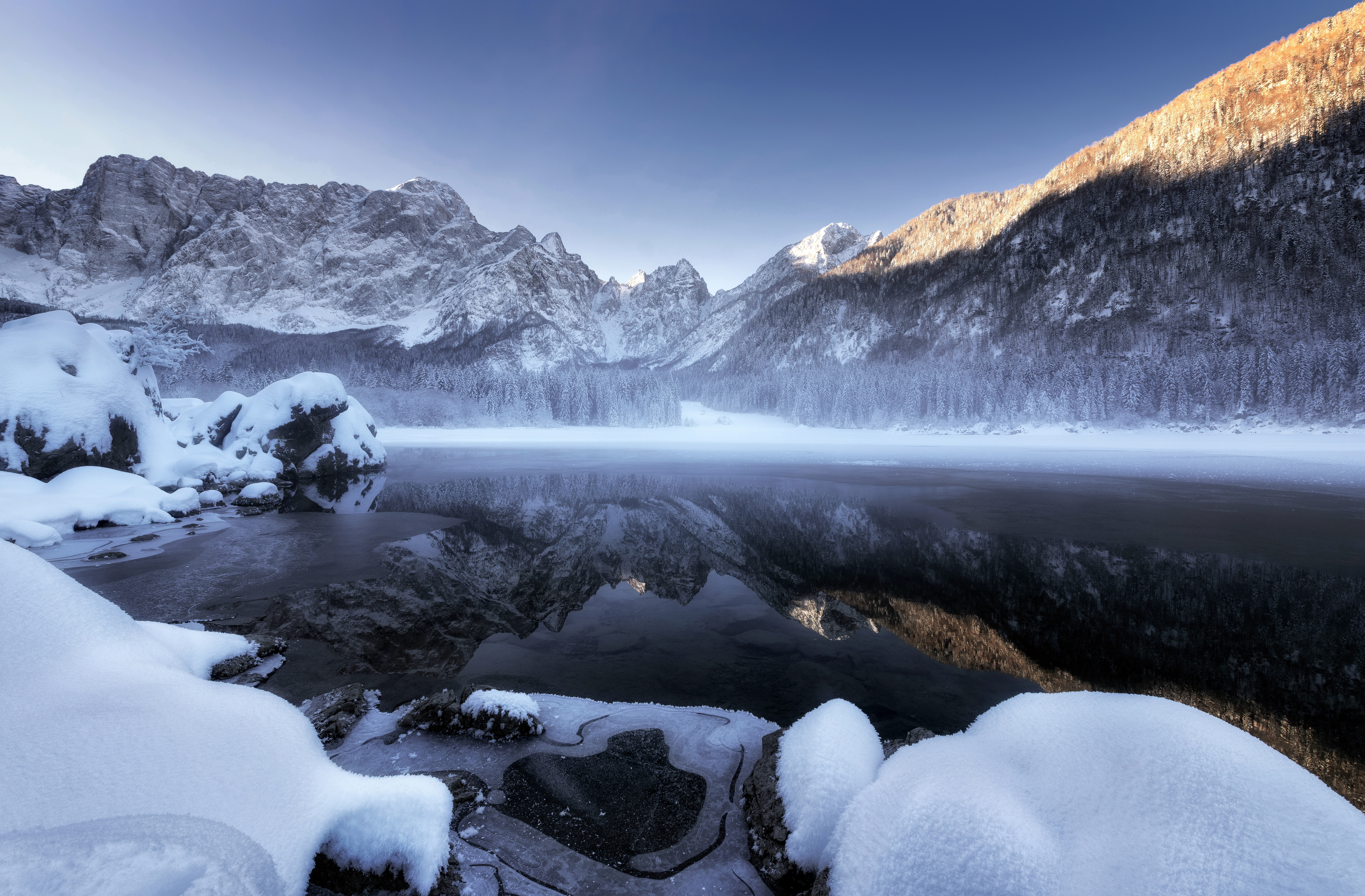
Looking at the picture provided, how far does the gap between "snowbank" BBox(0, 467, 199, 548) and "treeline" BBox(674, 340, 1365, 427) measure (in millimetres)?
81706

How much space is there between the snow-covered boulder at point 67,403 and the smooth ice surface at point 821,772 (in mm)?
24160

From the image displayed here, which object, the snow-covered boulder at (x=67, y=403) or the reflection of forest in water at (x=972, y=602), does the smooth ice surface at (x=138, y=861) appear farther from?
the snow-covered boulder at (x=67, y=403)

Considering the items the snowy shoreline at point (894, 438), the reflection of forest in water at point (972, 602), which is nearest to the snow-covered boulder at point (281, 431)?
the reflection of forest in water at point (972, 602)

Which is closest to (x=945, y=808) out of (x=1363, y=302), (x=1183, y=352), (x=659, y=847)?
(x=659, y=847)

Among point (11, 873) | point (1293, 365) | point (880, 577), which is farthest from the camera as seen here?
point (1293, 365)

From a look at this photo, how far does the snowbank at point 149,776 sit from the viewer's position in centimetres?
234

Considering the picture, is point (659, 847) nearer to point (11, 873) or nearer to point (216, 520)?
point (11, 873)

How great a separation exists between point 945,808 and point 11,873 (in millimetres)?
4381

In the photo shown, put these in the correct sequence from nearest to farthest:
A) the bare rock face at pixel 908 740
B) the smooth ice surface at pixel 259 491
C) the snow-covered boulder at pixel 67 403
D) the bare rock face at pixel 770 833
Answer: the bare rock face at pixel 770 833
the bare rock face at pixel 908 740
the snow-covered boulder at pixel 67 403
the smooth ice surface at pixel 259 491

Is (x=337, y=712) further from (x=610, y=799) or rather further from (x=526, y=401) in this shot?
(x=526, y=401)

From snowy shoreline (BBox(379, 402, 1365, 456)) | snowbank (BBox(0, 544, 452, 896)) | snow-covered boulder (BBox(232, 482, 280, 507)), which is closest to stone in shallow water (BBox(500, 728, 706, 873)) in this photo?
snowbank (BBox(0, 544, 452, 896))

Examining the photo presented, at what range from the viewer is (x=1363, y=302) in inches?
2847

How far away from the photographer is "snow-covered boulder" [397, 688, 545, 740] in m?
5.25

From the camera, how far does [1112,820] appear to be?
2643 millimetres
